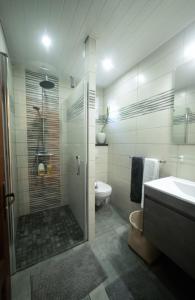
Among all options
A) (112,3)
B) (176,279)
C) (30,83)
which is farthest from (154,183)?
(30,83)

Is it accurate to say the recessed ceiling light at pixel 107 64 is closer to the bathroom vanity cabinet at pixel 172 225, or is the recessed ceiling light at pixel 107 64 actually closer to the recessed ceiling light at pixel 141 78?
the recessed ceiling light at pixel 141 78

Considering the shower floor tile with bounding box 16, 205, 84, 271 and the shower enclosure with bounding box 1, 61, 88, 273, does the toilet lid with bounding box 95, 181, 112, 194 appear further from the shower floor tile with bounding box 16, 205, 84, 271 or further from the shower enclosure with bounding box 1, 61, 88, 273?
the shower floor tile with bounding box 16, 205, 84, 271

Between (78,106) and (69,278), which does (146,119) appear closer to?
(78,106)

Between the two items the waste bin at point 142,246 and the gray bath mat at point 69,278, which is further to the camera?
the waste bin at point 142,246

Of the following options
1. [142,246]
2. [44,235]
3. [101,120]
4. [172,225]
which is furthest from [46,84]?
[142,246]

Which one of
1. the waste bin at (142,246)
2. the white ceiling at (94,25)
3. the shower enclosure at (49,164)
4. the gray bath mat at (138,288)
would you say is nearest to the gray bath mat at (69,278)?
the gray bath mat at (138,288)

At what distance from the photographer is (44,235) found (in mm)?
1852

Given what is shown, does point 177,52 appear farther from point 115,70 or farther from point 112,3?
point 115,70

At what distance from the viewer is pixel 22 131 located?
2219mm

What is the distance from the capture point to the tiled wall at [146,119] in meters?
1.46

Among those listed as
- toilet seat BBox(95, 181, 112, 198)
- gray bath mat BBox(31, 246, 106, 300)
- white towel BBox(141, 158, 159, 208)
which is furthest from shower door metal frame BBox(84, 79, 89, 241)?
white towel BBox(141, 158, 159, 208)

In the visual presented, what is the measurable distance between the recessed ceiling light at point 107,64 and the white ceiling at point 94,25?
3.3 inches

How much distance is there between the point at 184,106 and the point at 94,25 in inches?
52.8

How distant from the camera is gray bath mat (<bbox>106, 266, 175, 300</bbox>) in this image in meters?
1.14
